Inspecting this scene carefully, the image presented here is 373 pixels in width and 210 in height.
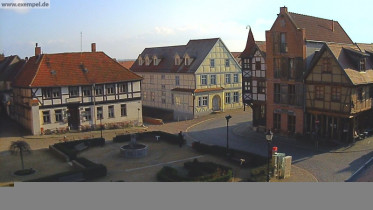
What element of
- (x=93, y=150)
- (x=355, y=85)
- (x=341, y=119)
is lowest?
(x=93, y=150)

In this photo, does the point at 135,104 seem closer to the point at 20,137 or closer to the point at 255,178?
the point at 20,137

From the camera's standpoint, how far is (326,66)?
26000 mm

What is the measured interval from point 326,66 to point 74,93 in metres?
21.7

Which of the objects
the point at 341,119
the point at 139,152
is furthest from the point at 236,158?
the point at 341,119

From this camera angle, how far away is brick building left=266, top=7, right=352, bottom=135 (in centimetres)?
2750

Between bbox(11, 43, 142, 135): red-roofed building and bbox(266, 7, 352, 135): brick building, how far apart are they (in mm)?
14084

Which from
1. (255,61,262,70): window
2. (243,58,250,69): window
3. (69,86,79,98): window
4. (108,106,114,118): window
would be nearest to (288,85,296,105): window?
(255,61,262,70): window

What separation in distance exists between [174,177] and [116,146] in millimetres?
10510

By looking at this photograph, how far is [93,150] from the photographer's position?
27047mm

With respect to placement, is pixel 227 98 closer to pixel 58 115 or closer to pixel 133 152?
pixel 58 115

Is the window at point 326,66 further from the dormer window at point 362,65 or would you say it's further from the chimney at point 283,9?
the chimney at point 283,9

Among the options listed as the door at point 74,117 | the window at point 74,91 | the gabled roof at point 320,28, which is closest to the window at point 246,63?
the gabled roof at point 320,28

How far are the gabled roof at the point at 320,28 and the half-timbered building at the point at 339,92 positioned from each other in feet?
9.34
